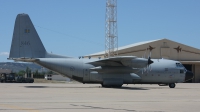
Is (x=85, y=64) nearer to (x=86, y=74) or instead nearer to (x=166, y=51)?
(x=86, y=74)

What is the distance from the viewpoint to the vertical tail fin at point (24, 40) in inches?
1404

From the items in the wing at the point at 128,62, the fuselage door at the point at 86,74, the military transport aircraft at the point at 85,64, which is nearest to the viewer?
the military transport aircraft at the point at 85,64

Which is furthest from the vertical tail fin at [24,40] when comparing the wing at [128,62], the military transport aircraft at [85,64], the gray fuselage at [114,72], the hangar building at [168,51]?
the hangar building at [168,51]

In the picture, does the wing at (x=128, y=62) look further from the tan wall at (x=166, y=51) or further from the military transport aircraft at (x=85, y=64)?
the tan wall at (x=166, y=51)

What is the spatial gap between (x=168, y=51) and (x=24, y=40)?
137 ft

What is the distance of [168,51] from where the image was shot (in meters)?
71.2

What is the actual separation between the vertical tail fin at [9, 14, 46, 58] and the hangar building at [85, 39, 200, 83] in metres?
35.0

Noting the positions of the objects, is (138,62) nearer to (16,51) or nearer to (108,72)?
(108,72)

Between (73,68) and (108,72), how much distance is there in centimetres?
391

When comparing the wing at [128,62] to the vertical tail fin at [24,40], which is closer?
the vertical tail fin at [24,40]

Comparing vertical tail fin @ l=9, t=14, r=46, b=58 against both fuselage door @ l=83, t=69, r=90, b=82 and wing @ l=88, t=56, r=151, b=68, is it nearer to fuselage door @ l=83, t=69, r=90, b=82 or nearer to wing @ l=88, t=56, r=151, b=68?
fuselage door @ l=83, t=69, r=90, b=82

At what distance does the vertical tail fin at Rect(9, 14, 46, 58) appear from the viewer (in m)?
35.7

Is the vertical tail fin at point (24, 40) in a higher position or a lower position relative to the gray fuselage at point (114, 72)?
higher

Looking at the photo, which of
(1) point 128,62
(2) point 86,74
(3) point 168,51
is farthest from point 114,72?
A: (3) point 168,51
